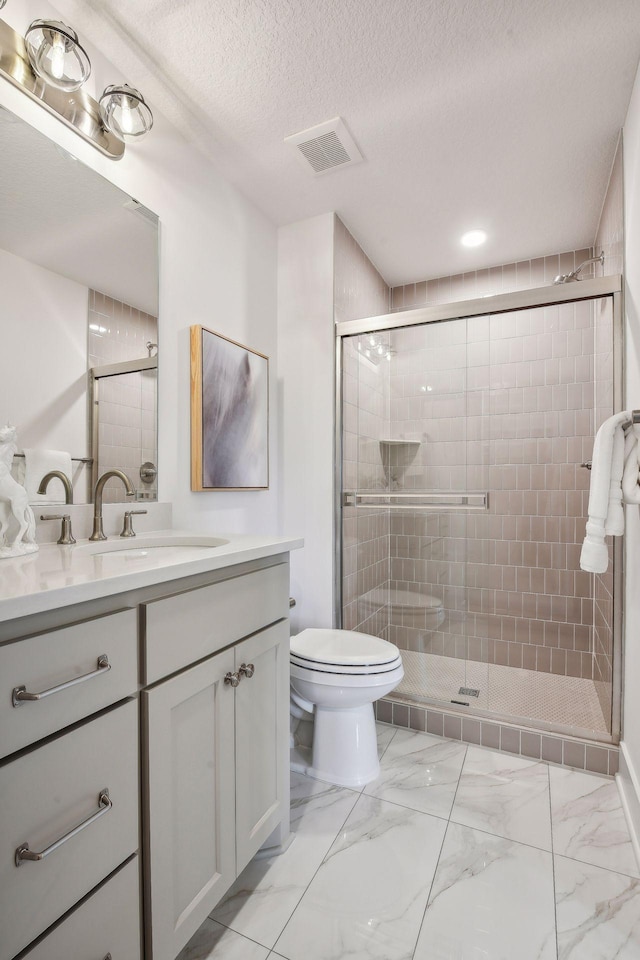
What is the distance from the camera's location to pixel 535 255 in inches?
107

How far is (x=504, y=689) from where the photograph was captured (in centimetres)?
221

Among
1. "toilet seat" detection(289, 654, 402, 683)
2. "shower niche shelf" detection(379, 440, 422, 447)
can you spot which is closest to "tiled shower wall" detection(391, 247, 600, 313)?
"shower niche shelf" detection(379, 440, 422, 447)

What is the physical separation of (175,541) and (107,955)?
943 millimetres

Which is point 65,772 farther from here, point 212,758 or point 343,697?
point 343,697

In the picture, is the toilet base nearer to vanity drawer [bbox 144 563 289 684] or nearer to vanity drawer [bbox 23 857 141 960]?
vanity drawer [bbox 144 563 289 684]

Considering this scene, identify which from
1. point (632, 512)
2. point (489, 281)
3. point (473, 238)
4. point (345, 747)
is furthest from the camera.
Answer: point (489, 281)

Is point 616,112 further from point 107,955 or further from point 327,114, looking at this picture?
point 107,955

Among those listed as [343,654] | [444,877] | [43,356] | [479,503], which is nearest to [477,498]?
[479,503]

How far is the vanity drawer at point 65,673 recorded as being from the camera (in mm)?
634

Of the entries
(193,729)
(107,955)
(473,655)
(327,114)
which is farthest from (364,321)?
(107,955)

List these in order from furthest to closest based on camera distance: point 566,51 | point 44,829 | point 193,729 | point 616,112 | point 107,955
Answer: point 616,112 → point 566,51 → point 193,729 → point 107,955 → point 44,829

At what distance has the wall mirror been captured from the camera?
1.22m

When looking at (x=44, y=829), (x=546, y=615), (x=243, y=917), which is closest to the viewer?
(x=44, y=829)

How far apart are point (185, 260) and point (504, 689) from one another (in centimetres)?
235
